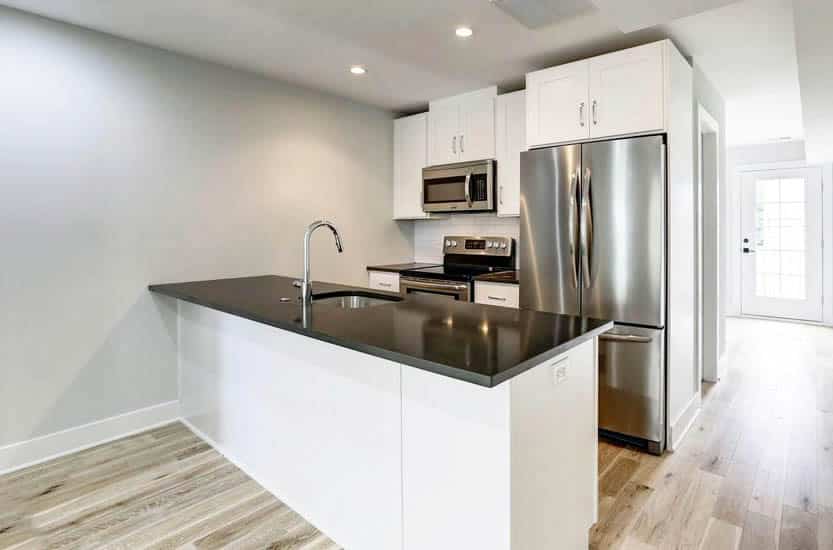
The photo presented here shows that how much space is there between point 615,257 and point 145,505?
276 cm

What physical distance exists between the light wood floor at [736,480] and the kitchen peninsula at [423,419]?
48 centimetres

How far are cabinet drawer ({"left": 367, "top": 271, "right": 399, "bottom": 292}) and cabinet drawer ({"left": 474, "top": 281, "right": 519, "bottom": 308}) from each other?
2.77 feet

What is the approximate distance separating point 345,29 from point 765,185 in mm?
6542

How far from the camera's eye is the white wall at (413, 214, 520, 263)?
13.8ft

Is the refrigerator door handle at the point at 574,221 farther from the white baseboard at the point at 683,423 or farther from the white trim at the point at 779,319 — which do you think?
the white trim at the point at 779,319

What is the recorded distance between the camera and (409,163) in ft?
14.6

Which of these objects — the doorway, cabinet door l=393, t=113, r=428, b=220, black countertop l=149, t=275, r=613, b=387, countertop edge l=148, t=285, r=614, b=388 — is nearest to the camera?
countertop edge l=148, t=285, r=614, b=388

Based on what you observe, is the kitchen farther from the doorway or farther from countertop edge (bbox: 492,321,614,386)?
the doorway

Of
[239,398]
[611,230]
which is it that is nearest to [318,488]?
[239,398]

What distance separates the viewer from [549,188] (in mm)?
3016

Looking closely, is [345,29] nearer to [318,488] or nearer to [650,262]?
[650,262]

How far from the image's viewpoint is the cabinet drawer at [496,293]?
3.40m

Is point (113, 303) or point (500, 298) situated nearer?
point (113, 303)

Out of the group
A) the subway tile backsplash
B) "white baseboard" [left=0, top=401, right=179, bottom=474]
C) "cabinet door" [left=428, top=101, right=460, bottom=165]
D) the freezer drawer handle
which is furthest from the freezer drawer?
"white baseboard" [left=0, top=401, right=179, bottom=474]
